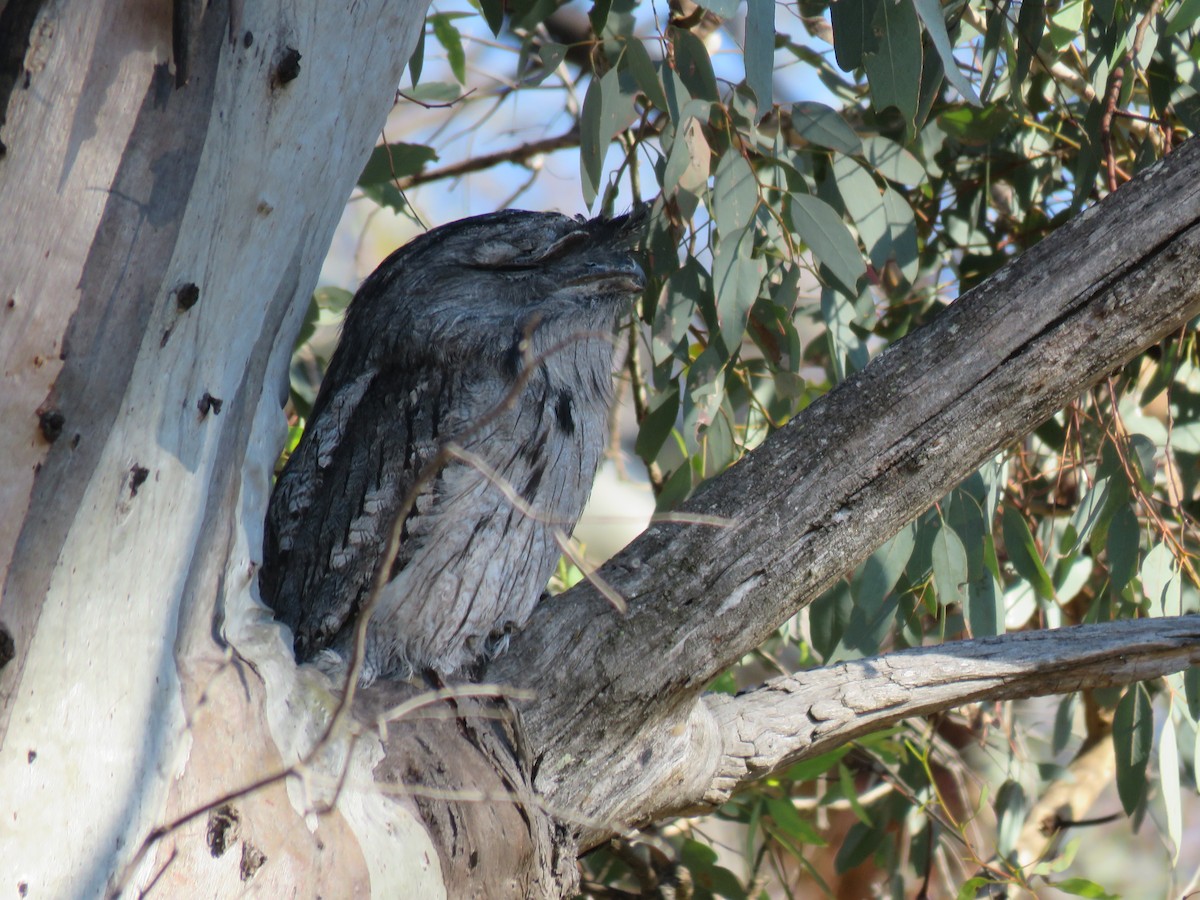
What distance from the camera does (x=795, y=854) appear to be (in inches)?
112

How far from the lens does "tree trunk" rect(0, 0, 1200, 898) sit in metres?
1.20

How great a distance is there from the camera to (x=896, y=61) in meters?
1.93

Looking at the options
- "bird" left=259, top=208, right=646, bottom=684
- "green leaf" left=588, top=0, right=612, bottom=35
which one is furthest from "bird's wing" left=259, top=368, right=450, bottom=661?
"green leaf" left=588, top=0, right=612, bottom=35

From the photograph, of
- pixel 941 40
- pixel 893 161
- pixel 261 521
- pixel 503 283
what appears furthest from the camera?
pixel 893 161

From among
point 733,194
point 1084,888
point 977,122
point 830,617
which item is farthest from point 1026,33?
point 1084,888

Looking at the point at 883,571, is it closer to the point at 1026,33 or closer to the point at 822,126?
the point at 822,126

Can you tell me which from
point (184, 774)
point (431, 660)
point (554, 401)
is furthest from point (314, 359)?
point (184, 774)

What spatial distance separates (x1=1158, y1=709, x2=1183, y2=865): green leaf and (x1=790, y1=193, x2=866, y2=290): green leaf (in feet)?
4.43

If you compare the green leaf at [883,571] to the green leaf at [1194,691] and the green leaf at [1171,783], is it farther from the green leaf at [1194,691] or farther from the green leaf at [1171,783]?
the green leaf at [1171,783]

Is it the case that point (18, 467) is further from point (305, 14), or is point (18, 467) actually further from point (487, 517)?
point (487, 517)

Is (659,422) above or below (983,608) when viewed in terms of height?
above

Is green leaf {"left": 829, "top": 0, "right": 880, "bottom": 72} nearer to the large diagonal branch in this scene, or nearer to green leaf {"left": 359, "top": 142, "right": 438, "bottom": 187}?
the large diagonal branch

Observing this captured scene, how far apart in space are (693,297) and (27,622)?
144 cm

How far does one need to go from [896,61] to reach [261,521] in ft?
4.11
